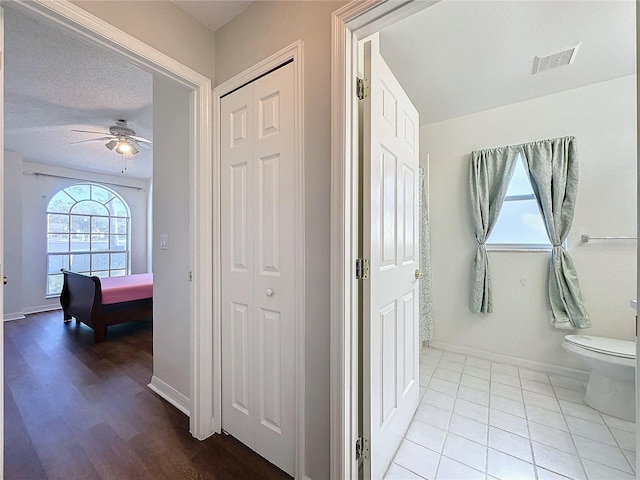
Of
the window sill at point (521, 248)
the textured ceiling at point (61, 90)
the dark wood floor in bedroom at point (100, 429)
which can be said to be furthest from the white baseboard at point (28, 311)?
the window sill at point (521, 248)

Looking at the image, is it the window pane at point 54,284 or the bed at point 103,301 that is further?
the window pane at point 54,284

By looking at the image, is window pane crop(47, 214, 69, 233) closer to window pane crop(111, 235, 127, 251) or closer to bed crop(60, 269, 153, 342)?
window pane crop(111, 235, 127, 251)

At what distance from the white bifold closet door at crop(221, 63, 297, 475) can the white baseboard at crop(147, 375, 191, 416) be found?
0.42 m

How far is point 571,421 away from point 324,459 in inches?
65.7

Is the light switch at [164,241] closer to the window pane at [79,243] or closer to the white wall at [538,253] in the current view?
the white wall at [538,253]

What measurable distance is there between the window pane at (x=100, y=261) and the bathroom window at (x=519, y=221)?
6.60 m

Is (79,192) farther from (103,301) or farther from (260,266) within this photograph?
(260,266)

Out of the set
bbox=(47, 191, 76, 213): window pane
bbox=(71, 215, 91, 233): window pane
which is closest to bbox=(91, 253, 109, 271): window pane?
Answer: bbox=(71, 215, 91, 233): window pane

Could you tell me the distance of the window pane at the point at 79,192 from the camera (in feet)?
16.3

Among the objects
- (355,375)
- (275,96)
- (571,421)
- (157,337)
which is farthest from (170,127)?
(571,421)

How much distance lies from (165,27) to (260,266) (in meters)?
1.37

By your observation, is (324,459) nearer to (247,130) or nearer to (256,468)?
(256,468)

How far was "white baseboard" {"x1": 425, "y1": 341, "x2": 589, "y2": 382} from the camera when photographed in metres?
2.23

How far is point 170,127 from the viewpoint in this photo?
191cm
